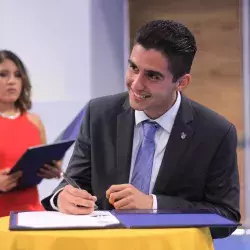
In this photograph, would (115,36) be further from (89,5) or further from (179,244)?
(179,244)

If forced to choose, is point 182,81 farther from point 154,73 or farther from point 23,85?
point 23,85

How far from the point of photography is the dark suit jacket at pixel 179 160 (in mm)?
1918

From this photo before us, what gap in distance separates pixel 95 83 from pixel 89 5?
0.62 metres

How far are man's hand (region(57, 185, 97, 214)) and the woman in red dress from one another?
1166 mm

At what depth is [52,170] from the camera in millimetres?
2414

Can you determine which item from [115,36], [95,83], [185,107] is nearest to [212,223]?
[185,107]

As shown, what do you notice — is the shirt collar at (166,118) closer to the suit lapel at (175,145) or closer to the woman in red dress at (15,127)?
the suit lapel at (175,145)

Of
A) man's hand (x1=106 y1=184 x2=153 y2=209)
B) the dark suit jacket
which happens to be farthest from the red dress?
man's hand (x1=106 y1=184 x2=153 y2=209)

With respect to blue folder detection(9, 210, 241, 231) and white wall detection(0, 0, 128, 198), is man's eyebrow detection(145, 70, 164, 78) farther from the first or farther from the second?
white wall detection(0, 0, 128, 198)

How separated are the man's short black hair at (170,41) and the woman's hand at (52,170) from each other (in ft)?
2.29

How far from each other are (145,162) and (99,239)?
2.01 feet

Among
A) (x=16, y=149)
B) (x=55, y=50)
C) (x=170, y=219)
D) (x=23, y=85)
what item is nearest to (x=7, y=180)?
(x=16, y=149)

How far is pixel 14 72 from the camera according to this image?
3.21 meters

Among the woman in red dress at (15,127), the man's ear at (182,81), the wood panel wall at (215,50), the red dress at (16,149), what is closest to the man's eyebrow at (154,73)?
the man's ear at (182,81)
